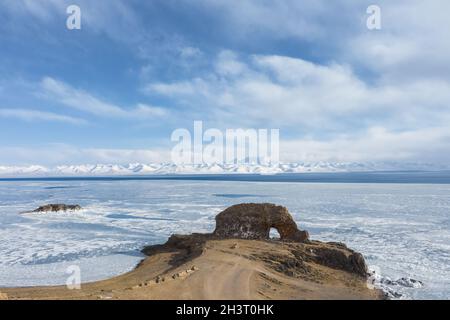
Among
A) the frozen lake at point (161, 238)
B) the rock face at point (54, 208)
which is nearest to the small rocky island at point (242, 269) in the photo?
the frozen lake at point (161, 238)

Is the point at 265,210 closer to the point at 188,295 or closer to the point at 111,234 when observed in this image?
the point at 188,295

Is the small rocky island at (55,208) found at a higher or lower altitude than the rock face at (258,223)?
lower

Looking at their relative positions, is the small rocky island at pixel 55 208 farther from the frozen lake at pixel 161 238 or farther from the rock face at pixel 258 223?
the rock face at pixel 258 223

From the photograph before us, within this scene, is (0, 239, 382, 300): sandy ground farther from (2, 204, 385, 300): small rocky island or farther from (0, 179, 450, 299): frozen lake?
(0, 179, 450, 299): frozen lake

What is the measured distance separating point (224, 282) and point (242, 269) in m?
2.41

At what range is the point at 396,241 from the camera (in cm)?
2720

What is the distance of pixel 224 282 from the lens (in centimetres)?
1534

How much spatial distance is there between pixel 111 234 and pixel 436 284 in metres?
28.0

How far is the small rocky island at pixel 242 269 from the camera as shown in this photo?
1450 centimetres

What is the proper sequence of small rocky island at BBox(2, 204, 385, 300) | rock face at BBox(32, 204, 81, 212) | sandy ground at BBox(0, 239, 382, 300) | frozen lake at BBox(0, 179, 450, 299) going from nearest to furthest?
1. sandy ground at BBox(0, 239, 382, 300)
2. small rocky island at BBox(2, 204, 385, 300)
3. frozen lake at BBox(0, 179, 450, 299)
4. rock face at BBox(32, 204, 81, 212)

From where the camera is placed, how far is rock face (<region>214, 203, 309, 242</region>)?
25548 mm

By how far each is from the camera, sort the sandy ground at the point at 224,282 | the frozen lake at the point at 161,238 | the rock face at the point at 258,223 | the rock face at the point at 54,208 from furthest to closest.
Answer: the rock face at the point at 54,208 → the rock face at the point at 258,223 → the frozen lake at the point at 161,238 → the sandy ground at the point at 224,282

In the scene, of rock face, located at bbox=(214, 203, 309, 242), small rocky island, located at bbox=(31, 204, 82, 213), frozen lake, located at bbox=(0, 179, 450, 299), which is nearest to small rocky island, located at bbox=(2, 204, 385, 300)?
rock face, located at bbox=(214, 203, 309, 242)

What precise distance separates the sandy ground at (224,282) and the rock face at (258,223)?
126 inches
